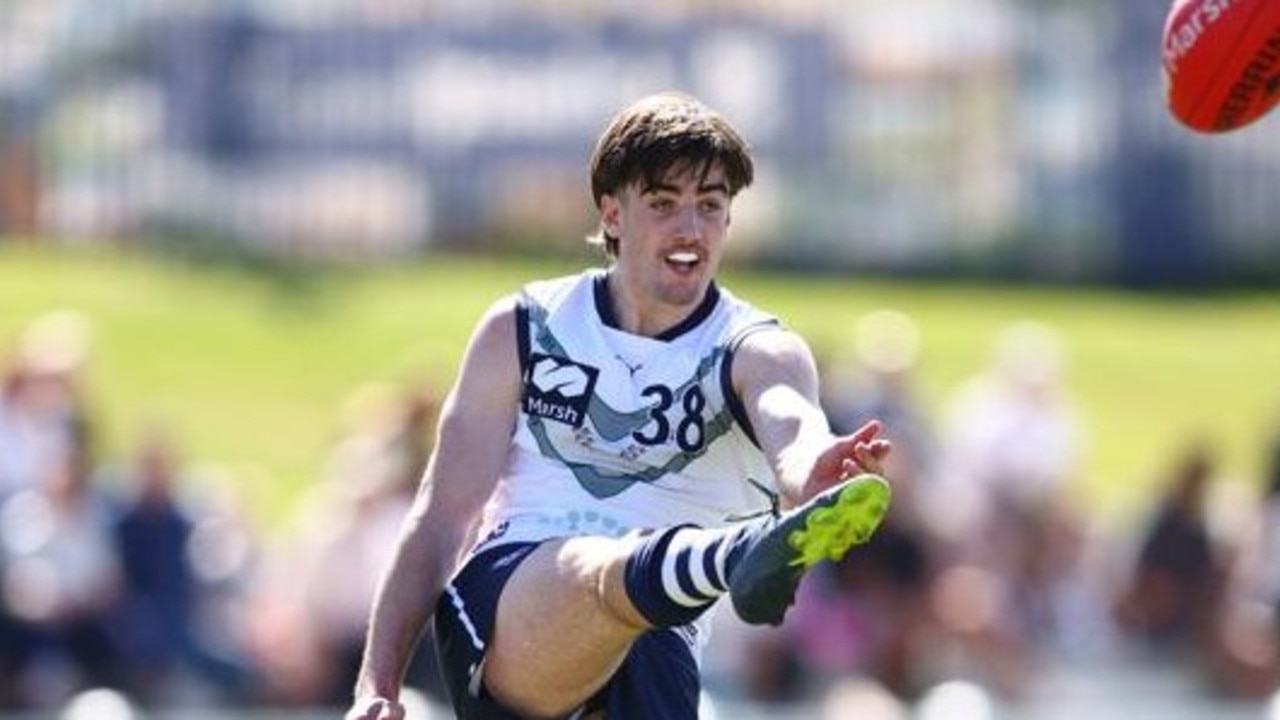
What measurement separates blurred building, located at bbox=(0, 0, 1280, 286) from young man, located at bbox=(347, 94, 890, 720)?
41.9 ft

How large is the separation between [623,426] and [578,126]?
1349 cm

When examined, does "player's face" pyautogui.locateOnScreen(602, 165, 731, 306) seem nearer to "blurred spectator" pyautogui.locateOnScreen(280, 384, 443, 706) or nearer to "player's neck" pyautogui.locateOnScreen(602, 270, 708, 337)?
"player's neck" pyautogui.locateOnScreen(602, 270, 708, 337)

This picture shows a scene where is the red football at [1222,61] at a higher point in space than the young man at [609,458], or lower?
higher

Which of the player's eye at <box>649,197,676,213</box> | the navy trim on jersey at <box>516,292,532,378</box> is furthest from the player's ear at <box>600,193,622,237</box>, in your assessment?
the navy trim on jersey at <box>516,292,532,378</box>

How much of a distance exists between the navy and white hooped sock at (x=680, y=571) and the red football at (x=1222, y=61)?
1.63 meters

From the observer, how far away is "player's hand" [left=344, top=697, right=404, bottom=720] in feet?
22.7

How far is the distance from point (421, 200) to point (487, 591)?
14278 mm

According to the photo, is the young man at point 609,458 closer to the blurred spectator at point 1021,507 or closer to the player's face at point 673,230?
the player's face at point 673,230

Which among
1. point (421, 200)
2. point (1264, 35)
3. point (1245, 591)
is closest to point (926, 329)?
point (421, 200)

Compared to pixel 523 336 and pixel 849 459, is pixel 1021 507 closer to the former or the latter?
pixel 523 336

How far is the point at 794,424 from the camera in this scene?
6605 millimetres

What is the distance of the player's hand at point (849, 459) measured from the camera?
246 inches

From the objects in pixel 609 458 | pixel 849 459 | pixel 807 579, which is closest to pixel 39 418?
pixel 807 579

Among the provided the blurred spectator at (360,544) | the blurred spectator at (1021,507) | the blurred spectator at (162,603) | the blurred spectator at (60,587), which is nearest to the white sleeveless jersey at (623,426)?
the blurred spectator at (360,544)
